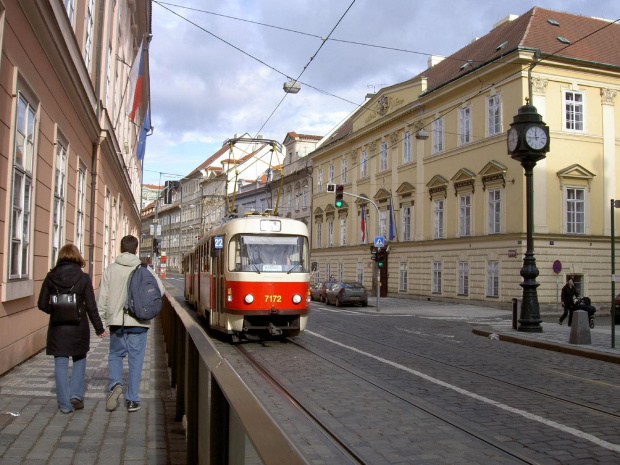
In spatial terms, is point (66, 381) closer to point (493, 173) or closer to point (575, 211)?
point (493, 173)

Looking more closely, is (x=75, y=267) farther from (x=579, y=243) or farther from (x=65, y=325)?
(x=579, y=243)

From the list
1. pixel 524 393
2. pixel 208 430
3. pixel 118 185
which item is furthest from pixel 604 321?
pixel 208 430

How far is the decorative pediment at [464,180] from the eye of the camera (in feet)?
103

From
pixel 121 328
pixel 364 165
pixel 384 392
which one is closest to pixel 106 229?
pixel 384 392

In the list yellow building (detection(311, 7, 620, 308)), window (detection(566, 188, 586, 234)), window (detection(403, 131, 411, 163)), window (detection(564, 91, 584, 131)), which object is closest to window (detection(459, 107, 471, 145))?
yellow building (detection(311, 7, 620, 308))

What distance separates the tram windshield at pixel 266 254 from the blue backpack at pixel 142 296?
684cm

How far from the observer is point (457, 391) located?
858cm

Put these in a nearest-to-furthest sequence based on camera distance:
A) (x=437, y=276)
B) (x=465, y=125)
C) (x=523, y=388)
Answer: (x=523, y=388), (x=465, y=125), (x=437, y=276)

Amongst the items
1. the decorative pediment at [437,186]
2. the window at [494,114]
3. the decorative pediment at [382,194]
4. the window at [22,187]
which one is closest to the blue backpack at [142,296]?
the window at [22,187]

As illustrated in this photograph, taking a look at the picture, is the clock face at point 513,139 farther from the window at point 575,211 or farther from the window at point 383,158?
the window at point 383,158

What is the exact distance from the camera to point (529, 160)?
17828 millimetres

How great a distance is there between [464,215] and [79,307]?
91.4 ft

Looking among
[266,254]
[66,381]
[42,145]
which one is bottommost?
[66,381]

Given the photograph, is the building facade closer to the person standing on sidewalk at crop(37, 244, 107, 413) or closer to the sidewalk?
the sidewalk
